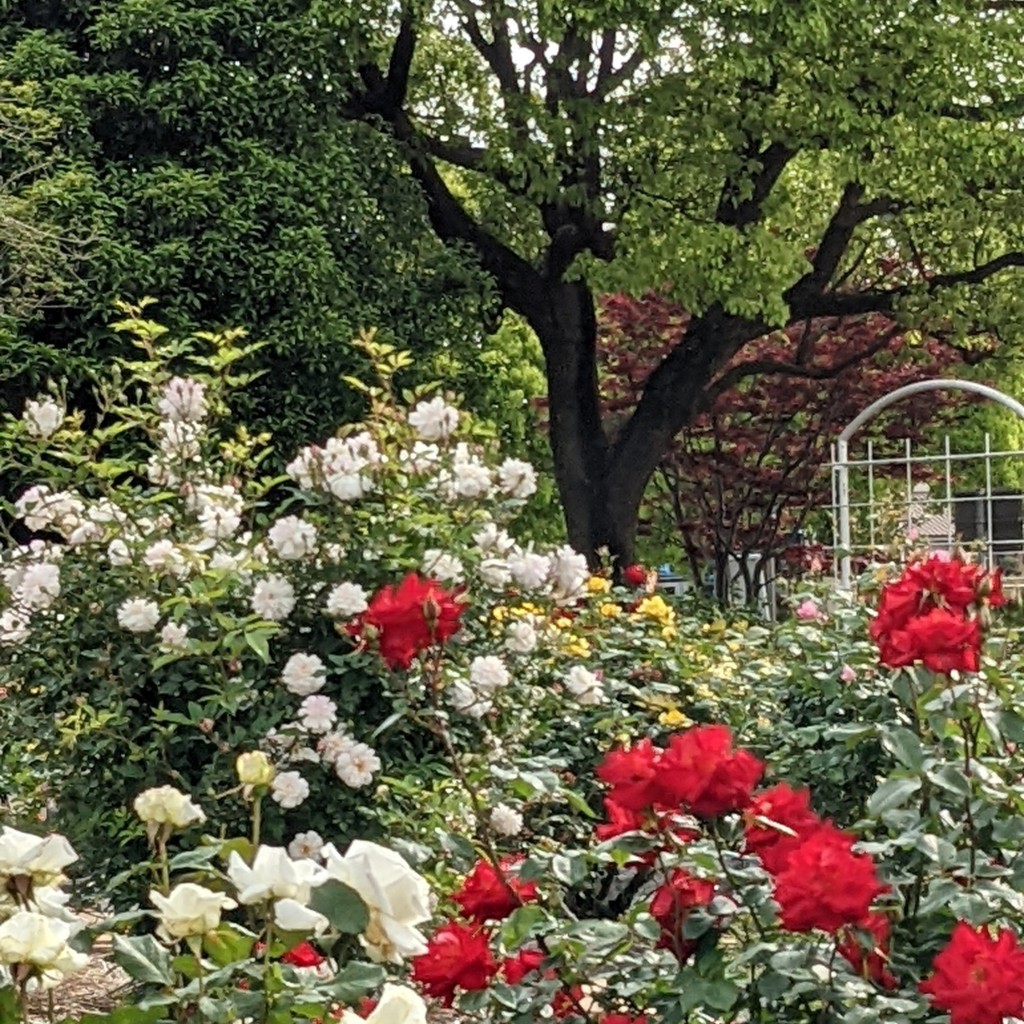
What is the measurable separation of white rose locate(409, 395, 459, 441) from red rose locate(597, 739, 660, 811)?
7.08ft

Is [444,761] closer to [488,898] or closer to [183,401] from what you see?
[183,401]

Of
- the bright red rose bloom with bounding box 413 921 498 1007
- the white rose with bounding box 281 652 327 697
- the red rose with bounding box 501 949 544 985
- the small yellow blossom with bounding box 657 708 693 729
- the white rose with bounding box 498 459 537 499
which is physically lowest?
the small yellow blossom with bounding box 657 708 693 729

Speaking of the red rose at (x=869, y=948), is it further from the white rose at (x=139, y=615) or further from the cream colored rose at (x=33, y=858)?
the white rose at (x=139, y=615)

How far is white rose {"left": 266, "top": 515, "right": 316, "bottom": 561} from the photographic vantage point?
359 centimetres

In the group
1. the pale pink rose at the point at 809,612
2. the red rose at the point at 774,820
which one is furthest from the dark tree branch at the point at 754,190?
the red rose at the point at 774,820

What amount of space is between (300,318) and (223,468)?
213 inches

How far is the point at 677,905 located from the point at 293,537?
1.91 metres

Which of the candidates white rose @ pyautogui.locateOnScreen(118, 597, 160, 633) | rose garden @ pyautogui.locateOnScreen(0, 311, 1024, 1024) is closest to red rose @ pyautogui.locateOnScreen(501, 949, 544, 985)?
rose garden @ pyautogui.locateOnScreen(0, 311, 1024, 1024)

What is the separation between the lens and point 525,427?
13.3 m

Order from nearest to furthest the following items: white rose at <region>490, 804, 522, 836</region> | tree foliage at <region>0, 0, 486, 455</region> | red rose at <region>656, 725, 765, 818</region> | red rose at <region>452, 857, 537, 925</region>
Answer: red rose at <region>656, 725, 765, 818</region>
red rose at <region>452, 857, 537, 925</region>
white rose at <region>490, 804, 522, 836</region>
tree foliage at <region>0, 0, 486, 455</region>

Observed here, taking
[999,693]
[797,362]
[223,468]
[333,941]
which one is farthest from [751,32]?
[333,941]

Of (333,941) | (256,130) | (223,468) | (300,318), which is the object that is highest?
(256,130)

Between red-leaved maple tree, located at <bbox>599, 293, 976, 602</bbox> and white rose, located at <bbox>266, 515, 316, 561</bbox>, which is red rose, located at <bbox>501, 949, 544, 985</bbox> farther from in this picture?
red-leaved maple tree, located at <bbox>599, 293, 976, 602</bbox>

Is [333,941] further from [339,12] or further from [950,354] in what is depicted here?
[950,354]
